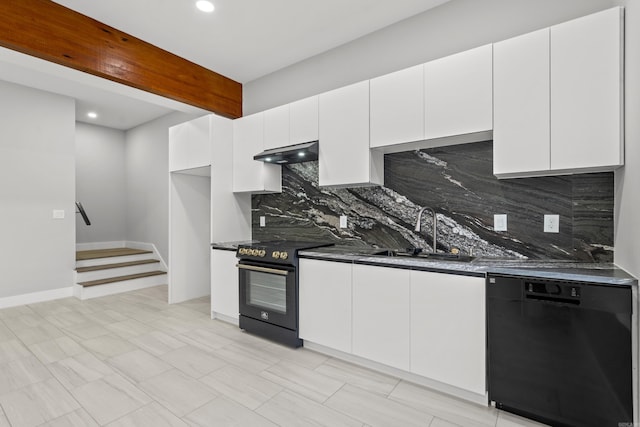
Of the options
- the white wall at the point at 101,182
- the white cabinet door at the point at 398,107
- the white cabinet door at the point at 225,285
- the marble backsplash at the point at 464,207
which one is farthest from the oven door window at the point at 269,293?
the white wall at the point at 101,182

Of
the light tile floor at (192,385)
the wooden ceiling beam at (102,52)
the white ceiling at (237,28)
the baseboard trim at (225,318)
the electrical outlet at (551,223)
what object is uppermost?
the white ceiling at (237,28)

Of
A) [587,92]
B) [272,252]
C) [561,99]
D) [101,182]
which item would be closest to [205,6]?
[272,252]

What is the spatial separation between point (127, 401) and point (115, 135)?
19.4ft

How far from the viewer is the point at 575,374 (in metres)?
1.64

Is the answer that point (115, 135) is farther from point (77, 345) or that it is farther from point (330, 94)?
point (330, 94)

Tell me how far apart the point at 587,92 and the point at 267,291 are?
9.03 ft

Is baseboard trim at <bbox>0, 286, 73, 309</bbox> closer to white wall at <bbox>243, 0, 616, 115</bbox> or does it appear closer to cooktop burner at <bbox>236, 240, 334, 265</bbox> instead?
cooktop burner at <bbox>236, 240, 334, 265</bbox>

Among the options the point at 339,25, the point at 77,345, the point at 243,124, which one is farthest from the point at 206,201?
the point at 339,25

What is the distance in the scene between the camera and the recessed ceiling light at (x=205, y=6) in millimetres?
2615

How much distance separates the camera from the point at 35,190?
4375mm

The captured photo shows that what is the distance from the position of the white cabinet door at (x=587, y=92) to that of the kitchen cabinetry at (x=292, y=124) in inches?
72.7

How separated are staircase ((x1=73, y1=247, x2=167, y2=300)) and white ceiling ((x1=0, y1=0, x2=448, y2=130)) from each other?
9.02 ft

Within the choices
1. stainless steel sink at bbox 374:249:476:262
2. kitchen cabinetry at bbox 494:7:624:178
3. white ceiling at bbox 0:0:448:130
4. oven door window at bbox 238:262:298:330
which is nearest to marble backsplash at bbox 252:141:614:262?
stainless steel sink at bbox 374:249:476:262

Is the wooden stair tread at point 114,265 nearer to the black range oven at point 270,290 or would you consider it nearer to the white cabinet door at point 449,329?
the black range oven at point 270,290
